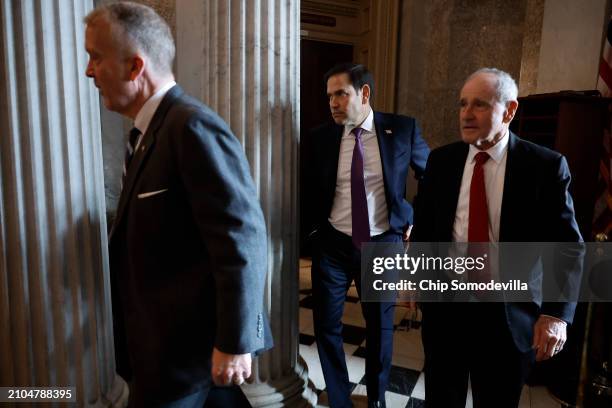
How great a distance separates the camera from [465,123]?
173cm

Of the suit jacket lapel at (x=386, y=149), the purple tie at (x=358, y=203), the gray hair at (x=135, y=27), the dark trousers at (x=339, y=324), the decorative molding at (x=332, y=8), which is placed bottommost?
the dark trousers at (x=339, y=324)

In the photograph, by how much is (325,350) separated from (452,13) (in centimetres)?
385

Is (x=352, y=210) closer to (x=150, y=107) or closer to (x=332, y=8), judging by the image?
(x=150, y=107)

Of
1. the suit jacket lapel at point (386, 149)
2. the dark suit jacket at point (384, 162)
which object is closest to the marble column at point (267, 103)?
the dark suit jacket at point (384, 162)

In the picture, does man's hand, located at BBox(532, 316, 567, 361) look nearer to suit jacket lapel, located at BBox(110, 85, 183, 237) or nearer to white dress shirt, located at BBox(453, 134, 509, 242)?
white dress shirt, located at BBox(453, 134, 509, 242)

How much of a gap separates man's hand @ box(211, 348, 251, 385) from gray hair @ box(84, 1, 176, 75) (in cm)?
81

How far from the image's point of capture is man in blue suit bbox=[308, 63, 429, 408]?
2.37m

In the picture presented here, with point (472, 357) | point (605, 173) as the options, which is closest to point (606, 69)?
point (605, 173)

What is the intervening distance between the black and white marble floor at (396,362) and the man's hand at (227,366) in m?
1.49

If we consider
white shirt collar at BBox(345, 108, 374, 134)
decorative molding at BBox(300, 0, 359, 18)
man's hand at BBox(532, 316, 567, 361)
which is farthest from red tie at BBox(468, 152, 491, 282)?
decorative molding at BBox(300, 0, 359, 18)

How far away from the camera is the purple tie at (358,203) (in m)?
2.35

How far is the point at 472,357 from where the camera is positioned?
1.79 metres

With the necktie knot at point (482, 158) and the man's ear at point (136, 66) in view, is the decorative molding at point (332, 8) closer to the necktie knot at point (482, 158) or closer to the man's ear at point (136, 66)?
the necktie knot at point (482, 158)

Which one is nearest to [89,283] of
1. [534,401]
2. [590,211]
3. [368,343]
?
[368,343]
